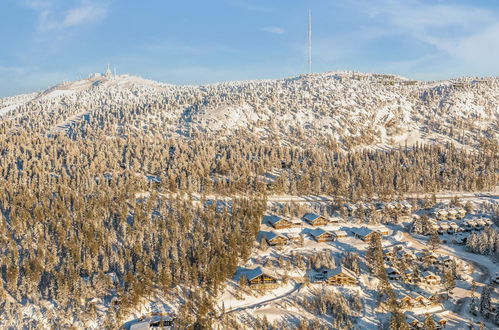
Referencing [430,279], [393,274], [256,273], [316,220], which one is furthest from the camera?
[316,220]

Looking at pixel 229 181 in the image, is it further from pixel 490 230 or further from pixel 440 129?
pixel 440 129

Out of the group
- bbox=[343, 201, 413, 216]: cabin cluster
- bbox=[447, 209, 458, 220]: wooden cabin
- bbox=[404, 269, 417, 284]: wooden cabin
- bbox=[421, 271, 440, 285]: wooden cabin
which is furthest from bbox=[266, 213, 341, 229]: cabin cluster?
bbox=[447, 209, 458, 220]: wooden cabin

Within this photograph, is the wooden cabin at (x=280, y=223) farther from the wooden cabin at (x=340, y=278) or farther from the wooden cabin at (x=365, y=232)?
the wooden cabin at (x=340, y=278)

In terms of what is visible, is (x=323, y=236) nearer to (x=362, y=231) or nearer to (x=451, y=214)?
(x=362, y=231)

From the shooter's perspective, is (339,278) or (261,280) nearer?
(261,280)

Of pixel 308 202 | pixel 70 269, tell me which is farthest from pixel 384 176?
pixel 70 269

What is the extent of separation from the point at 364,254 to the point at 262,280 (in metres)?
25.2

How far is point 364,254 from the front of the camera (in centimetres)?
7525

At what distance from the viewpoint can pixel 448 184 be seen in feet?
395

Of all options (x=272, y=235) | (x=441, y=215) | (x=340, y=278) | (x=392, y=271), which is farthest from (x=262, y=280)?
(x=441, y=215)

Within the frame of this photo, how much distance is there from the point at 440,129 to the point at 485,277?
136733mm

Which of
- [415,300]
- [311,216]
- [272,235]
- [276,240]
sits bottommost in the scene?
[415,300]

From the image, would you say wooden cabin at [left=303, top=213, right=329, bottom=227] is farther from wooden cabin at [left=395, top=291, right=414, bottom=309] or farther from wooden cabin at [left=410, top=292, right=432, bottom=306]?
wooden cabin at [left=410, top=292, right=432, bottom=306]

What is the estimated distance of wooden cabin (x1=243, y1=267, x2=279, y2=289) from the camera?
6084cm
